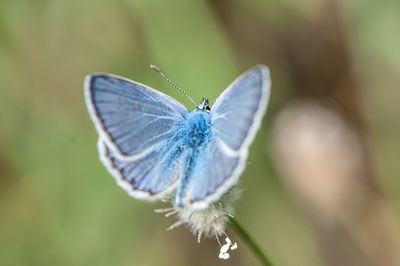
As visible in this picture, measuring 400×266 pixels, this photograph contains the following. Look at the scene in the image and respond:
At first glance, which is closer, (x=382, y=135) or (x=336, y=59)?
(x=382, y=135)

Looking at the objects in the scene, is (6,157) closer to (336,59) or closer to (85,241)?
(85,241)

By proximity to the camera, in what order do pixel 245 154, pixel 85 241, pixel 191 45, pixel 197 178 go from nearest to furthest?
pixel 245 154 → pixel 197 178 → pixel 85 241 → pixel 191 45

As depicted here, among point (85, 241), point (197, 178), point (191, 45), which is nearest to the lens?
point (197, 178)

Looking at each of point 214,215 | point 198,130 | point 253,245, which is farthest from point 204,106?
point 253,245

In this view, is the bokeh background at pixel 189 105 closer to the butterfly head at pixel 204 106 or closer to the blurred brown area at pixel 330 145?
the blurred brown area at pixel 330 145

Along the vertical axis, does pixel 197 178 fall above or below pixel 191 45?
below

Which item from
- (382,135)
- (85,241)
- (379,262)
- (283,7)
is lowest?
(379,262)

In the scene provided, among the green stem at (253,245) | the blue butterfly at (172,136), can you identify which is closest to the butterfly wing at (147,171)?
the blue butterfly at (172,136)

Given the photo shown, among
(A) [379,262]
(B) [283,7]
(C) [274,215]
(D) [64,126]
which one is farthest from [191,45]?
(A) [379,262]
